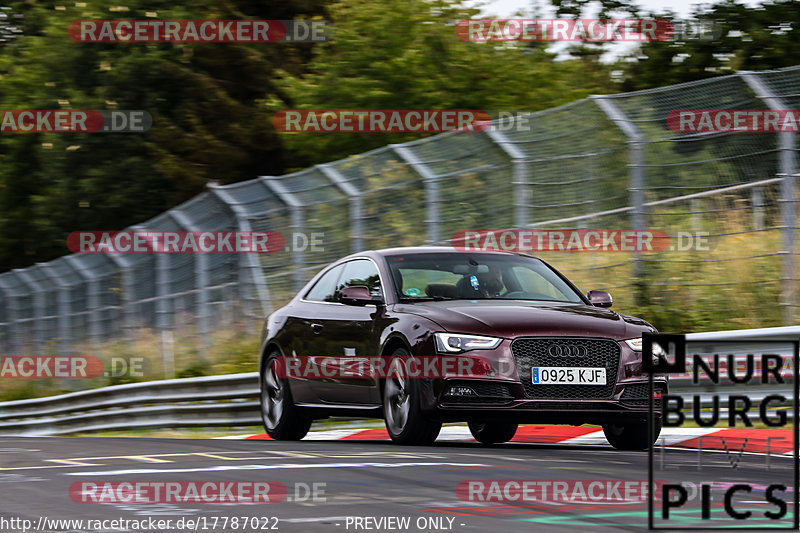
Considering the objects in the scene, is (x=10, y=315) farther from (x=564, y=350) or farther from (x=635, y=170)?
(x=564, y=350)

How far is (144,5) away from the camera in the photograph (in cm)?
4203

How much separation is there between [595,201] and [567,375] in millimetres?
5498

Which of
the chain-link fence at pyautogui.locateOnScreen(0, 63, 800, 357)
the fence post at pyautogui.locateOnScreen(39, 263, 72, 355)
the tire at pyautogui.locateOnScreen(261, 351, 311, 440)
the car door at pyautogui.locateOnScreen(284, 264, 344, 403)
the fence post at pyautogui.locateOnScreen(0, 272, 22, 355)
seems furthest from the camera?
the fence post at pyautogui.locateOnScreen(0, 272, 22, 355)

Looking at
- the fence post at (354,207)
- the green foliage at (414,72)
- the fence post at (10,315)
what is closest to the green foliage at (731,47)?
the green foliage at (414,72)

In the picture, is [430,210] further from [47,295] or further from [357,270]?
[47,295]

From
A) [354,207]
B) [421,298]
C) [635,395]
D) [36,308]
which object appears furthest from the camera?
[36,308]

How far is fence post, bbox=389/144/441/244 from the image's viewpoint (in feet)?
54.6

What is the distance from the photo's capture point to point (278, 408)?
12.6 metres

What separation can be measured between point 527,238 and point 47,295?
15.4 m

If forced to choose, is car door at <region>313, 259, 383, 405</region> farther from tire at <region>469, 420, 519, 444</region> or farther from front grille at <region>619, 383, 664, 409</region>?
front grille at <region>619, 383, 664, 409</region>

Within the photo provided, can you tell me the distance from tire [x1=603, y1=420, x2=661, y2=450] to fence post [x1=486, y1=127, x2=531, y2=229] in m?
5.13

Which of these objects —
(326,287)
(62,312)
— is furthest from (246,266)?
(62,312)

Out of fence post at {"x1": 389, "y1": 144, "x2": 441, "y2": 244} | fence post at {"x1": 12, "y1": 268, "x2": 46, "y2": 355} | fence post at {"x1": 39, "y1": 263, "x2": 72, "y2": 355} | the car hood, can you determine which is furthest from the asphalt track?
fence post at {"x1": 12, "y1": 268, "x2": 46, "y2": 355}

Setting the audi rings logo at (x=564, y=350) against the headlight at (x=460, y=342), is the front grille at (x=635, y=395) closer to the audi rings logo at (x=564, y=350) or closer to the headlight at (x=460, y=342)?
the audi rings logo at (x=564, y=350)
